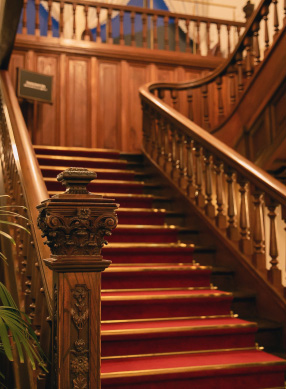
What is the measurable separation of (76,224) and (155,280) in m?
1.72

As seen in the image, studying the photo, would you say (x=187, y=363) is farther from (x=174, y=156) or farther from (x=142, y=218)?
(x=174, y=156)

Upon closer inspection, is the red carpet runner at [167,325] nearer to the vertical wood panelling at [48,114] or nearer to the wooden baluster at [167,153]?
the wooden baluster at [167,153]

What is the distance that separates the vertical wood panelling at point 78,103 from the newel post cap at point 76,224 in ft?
15.3

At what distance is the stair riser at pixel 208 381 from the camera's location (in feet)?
7.21

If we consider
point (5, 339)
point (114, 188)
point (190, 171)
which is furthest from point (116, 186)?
point (5, 339)

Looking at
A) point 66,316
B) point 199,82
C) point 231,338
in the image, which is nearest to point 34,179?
point 66,316

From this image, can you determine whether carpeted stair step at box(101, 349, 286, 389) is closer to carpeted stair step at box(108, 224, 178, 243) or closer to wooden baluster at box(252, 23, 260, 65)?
carpeted stair step at box(108, 224, 178, 243)

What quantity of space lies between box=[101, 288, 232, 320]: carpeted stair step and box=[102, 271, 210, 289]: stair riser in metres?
0.10

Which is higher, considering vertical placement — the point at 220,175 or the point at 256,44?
the point at 256,44

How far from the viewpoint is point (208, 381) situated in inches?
91.0

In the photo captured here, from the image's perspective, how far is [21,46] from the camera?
5.95 meters

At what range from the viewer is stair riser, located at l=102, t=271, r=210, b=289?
300cm

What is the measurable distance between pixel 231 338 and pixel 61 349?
1.46 meters

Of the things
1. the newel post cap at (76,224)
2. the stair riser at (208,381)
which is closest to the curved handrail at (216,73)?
the stair riser at (208,381)
